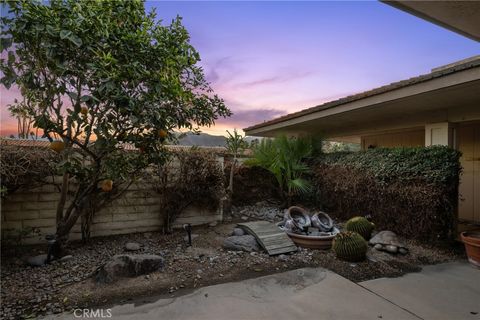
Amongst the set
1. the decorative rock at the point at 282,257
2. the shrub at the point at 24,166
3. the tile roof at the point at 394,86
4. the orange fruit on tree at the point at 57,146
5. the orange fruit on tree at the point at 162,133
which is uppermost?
the tile roof at the point at 394,86

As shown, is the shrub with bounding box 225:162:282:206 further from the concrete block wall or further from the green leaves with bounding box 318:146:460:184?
the green leaves with bounding box 318:146:460:184

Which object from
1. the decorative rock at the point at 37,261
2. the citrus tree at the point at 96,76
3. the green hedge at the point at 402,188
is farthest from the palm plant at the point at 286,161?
the decorative rock at the point at 37,261

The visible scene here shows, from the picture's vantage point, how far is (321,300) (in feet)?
9.69

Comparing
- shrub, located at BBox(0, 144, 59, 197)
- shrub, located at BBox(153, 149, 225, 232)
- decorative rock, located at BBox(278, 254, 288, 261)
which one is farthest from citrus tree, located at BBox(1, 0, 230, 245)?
decorative rock, located at BBox(278, 254, 288, 261)

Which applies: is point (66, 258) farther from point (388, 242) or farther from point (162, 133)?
point (388, 242)

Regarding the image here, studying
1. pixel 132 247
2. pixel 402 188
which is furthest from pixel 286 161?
pixel 132 247

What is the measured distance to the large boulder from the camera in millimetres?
3279

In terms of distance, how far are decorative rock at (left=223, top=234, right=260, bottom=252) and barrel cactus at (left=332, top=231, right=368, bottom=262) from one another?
4.19 feet

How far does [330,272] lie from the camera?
12.2ft

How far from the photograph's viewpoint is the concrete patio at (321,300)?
8.78 feet

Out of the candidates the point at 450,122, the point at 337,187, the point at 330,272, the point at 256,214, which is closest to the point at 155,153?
the point at 330,272

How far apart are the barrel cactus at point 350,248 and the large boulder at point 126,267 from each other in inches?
105

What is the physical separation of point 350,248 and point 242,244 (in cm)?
167

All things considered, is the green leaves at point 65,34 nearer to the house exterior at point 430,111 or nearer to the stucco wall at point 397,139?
the house exterior at point 430,111
